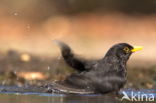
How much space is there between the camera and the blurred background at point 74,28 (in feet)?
64.2

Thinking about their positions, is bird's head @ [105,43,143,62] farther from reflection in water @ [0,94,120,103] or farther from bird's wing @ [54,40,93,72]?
reflection in water @ [0,94,120,103]

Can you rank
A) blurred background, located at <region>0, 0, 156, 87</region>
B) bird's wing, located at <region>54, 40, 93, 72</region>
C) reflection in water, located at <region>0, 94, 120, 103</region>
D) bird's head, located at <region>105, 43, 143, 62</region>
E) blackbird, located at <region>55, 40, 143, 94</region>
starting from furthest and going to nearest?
blurred background, located at <region>0, 0, 156, 87</region>
bird's head, located at <region>105, 43, 143, 62</region>
bird's wing, located at <region>54, 40, 93, 72</region>
blackbird, located at <region>55, 40, 143, 94</region>
reflection in water, located at <region>0, 94, 120, 103</region>

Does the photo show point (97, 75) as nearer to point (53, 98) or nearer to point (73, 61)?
point (73, 61)

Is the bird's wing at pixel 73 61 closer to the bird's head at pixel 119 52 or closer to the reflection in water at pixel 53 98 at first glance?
the bird's head at pixel 119 52

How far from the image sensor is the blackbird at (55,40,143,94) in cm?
1305

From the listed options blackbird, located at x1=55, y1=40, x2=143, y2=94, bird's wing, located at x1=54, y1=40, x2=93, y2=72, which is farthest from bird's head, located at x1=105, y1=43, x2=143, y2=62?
bird's wing, located at x1=54, y1=40, x2=93, y2=72

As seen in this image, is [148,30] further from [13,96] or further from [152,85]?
[13,96]

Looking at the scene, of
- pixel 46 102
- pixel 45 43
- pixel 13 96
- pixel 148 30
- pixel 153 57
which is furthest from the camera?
pixel 148 30

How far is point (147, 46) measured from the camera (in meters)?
21.0

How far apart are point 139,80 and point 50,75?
6.41ft

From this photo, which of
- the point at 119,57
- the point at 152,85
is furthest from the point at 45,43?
the point at 119,57

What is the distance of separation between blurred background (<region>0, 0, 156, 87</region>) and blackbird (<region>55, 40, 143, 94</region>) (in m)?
4.47

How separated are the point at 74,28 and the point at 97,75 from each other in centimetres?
936

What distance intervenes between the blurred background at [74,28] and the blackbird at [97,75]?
14.7 ft
